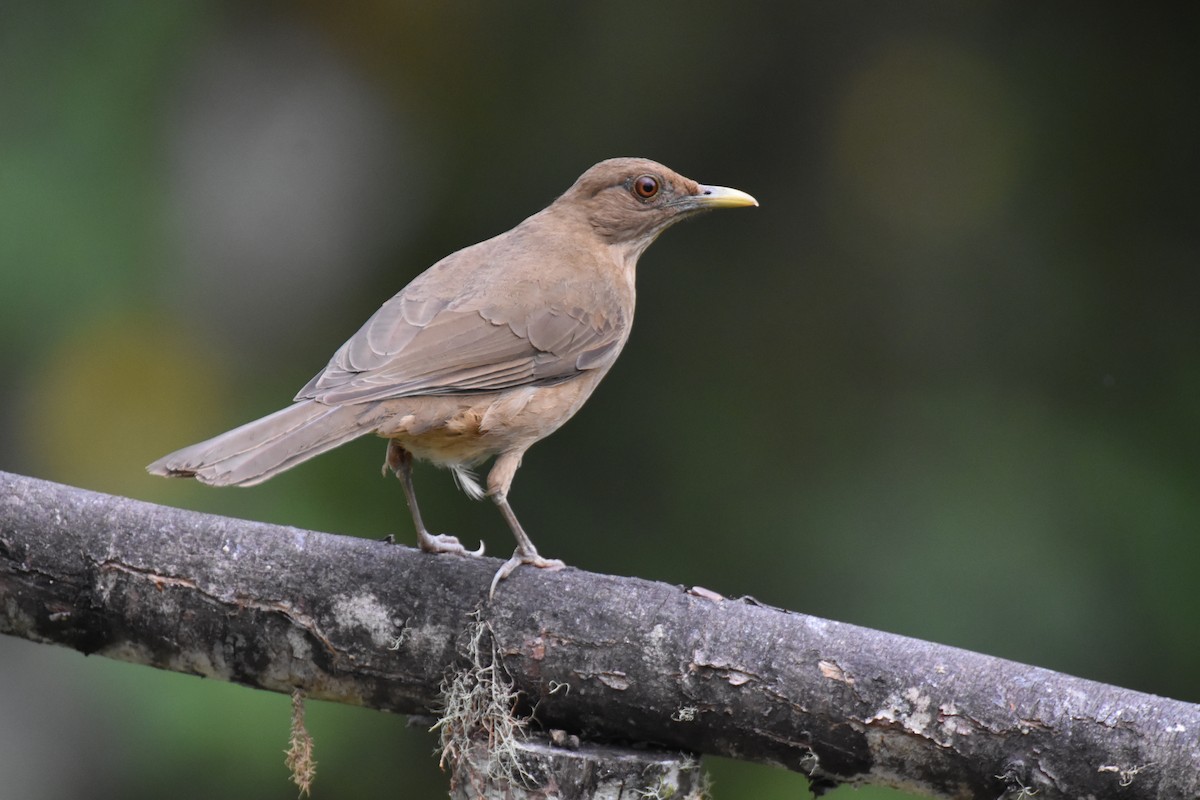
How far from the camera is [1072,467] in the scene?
4836 millimetres

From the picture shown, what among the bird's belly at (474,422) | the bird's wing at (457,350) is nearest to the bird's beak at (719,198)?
the bird's wing at (457,350)

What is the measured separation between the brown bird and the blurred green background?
1.48 meters

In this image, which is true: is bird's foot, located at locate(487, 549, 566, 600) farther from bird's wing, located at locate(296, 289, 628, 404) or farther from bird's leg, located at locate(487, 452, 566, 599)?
bird's wing, located at locate(296, 289, 628, 404)

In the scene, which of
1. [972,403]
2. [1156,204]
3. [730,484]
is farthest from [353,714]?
[1156,204]

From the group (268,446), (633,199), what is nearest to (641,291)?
(633,199)

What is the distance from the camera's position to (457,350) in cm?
318

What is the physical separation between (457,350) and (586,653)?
0.87 m

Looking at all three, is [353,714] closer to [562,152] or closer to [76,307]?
[76,307]

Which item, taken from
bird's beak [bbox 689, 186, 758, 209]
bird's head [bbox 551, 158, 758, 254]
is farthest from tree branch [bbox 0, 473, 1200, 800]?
bird's beak [bbox 689, 186, 758, 209]

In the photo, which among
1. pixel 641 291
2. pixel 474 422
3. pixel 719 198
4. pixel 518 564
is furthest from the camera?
pixel 641 291

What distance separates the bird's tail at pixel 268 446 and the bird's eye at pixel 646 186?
1359mm

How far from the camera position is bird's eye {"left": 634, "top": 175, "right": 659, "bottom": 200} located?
397cm

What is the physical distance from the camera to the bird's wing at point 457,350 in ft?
10.0

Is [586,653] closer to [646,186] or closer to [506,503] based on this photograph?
[506,503]
